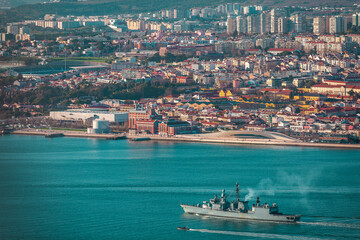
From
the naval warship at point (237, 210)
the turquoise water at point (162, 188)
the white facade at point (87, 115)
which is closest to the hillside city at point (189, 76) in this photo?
the white facade at point (87, 115)

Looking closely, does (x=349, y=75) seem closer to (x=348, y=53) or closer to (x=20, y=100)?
(x=348, y=53)

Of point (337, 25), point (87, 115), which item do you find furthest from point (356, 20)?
point (87, 115)

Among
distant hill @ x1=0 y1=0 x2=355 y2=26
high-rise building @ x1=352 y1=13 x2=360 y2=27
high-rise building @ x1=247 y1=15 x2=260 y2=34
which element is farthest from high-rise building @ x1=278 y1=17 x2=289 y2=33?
distant hill @ x1=0 y1=0 x2=355 y2=26

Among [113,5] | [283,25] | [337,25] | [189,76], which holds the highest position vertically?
[113,5]

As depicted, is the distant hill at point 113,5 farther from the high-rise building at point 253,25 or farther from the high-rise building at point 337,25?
the high-rise building at point 337,25

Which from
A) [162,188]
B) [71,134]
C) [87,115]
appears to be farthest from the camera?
[87,115]

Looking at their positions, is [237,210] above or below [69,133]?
below

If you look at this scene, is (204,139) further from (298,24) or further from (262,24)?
(262,24)
